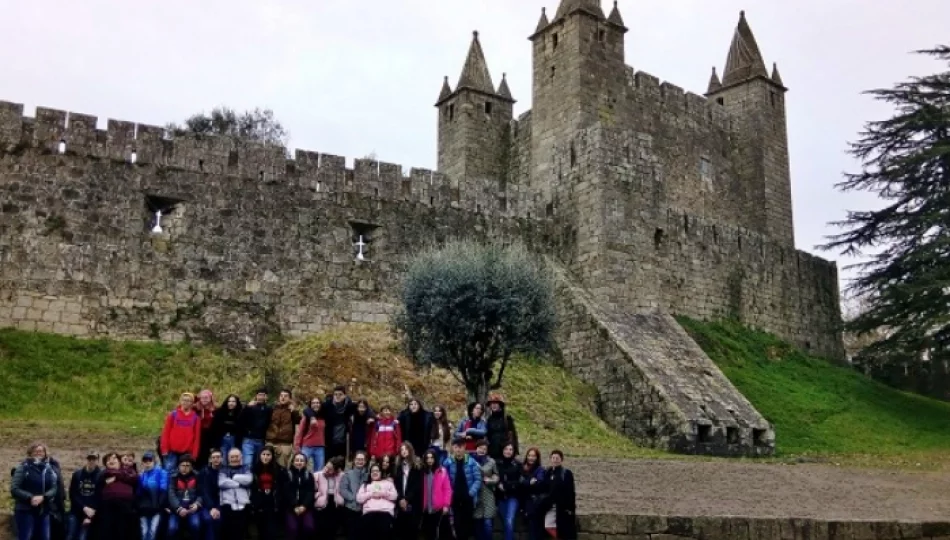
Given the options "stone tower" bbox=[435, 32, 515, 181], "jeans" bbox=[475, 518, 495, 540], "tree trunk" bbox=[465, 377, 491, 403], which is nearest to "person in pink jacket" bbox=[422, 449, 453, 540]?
"jeans" bbox=[475, 518, 495, 540]

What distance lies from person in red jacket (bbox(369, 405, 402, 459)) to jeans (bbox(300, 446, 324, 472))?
2.16 ft

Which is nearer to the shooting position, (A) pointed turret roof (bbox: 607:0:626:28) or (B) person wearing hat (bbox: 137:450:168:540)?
(B) person wearing hat (bbox: 137:450:168:540)

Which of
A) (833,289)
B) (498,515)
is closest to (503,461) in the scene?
(498,515)

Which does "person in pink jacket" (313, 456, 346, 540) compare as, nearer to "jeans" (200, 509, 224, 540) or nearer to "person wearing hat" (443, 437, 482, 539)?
"jeans" (200, 509, 224, 540)

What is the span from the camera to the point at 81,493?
36.4 feet

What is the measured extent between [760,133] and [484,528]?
3082 cm

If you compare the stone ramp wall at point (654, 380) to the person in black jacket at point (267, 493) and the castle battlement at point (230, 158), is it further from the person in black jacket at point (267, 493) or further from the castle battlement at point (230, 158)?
the person in black jacket at point (267, 493)

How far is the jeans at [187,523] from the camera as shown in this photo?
442 inches

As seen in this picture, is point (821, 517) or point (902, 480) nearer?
point (821, 517)

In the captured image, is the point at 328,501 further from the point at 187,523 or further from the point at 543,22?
the point at 543,22

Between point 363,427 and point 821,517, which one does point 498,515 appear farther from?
point 821,517

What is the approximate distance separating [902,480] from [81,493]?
14984 mm

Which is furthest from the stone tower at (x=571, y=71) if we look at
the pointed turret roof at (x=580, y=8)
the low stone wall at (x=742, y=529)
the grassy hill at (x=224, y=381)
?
the low stone wall at (x=742, y=529)

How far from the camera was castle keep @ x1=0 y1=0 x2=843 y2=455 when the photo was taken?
22812 millimetres
